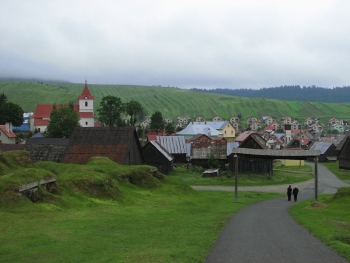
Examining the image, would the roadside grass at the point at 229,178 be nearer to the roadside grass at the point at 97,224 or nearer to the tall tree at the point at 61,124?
the roadside grass at the point at 97,224

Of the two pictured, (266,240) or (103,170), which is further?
(103,170)

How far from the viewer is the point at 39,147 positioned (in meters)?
53.1

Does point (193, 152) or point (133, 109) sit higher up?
point (133, 109)

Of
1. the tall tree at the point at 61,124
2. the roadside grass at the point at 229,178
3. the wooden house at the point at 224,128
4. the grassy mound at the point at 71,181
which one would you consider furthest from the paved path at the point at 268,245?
the wooden house at the point at 224,128

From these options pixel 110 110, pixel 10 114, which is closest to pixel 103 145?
pixel 110 110

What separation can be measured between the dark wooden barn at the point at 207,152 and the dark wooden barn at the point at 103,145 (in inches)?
726

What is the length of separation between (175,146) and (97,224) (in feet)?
178

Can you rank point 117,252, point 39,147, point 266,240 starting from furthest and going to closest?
point 39,147, point 266,240, point 117,252

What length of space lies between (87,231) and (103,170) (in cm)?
1540

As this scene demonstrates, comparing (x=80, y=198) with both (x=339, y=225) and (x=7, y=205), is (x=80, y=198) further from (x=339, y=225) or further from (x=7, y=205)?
(x=339, y=225)

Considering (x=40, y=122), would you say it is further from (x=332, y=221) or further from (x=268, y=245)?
(x=268, y=245)

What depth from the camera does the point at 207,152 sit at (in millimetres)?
66750

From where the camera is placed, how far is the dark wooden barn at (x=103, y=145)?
46.9 meters

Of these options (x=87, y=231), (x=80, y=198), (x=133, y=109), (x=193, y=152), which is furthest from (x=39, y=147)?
(x=133, y=109)
